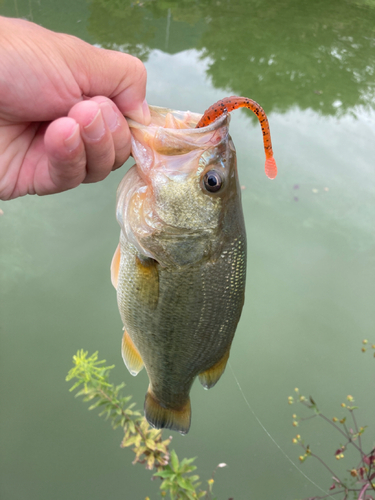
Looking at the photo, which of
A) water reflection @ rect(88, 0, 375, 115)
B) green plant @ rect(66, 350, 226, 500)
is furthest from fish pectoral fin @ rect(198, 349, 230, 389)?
water reflection @ rect(88, 0, 375, 115)

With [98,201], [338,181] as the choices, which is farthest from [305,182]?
[98,201]

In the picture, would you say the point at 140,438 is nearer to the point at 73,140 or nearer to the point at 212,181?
the point at 212,181

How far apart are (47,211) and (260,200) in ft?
6.87

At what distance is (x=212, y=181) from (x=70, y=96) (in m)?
0.46

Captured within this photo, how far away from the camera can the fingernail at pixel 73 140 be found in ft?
2.87

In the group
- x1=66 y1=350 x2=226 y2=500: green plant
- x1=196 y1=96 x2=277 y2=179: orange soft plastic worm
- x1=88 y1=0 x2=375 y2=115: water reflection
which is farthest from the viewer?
x1=88 y1=0 x2=375 y2=115: water reflection

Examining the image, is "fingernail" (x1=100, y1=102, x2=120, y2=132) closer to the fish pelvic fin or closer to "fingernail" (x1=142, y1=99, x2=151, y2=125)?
"fingernail" (x1=142, y1=99, x2=151, y2=125)

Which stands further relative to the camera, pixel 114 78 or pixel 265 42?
pixel 265 42

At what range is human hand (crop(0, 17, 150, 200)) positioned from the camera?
873 mm

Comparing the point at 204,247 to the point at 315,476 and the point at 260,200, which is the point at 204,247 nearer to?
the point at 315,476

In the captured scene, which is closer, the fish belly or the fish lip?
the fish lip

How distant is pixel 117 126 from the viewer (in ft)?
3.22

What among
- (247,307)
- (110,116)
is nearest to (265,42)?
(247,307)

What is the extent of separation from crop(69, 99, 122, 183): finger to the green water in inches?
79.3
